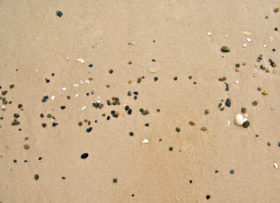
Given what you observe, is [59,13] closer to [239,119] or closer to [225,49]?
[225,49]

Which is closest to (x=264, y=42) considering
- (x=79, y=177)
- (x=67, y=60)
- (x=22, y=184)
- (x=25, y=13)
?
(x=67, y=60)

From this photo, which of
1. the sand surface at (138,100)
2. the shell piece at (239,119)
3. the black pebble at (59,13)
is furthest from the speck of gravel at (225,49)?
the black pebble at (59,13)

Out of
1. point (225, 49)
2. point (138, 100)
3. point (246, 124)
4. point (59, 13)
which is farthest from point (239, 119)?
point (59, 13)

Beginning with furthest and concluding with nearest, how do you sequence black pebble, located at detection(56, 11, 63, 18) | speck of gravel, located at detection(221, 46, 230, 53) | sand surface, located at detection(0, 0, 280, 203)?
black pebble, located at detection(56, 11, 63, 18) < speck of gravel, located at detection(221, 46, 230, 53) < sand surface, located at detection(0, 0, 280, 203)

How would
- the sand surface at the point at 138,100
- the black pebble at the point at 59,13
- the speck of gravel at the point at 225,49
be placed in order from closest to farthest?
1. the sand surface at the point at 138,100
2. the speck of gravel at the point at 225,49
3. the black pebble at the point at 59,13

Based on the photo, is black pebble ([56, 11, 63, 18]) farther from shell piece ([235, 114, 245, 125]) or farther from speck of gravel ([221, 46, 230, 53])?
shell piece ([235, 114, 245, 125])

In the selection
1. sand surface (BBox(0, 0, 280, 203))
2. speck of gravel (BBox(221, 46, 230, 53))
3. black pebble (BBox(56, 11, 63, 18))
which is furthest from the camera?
black pebble (BBox(56, 11, 63, 18))

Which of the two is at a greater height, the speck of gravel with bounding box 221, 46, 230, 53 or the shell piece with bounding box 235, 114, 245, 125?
the speck of gravel with bounding box 221, 46, 230, 53

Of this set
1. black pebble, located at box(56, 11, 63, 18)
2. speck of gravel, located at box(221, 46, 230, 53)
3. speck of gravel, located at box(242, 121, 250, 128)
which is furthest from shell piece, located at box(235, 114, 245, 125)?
black pebble, located at box(56, 11, 63, 18)

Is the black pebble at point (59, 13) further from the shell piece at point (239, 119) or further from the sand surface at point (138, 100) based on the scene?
the shell piece at point (239, 119)
